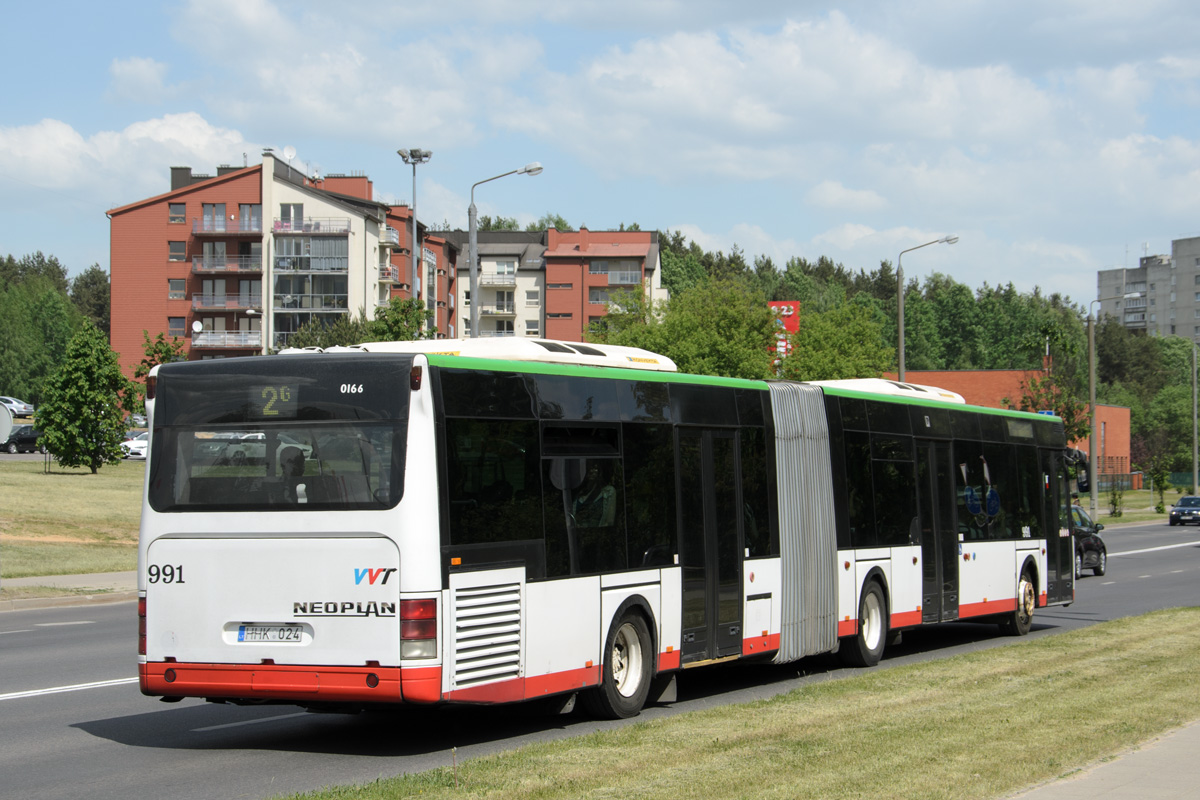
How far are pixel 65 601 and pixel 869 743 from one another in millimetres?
17488

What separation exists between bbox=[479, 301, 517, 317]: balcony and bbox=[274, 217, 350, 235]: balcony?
100 ft

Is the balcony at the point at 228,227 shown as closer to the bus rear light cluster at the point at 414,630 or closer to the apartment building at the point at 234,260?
the apartment building at the point at 234,260

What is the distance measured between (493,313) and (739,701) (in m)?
118

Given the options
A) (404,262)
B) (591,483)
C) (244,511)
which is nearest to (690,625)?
(591,483)

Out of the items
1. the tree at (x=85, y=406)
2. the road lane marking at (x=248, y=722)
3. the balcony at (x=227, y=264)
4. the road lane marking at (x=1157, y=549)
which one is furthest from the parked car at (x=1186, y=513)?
the balcony at (x=227, y=264)

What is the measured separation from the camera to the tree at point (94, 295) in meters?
150

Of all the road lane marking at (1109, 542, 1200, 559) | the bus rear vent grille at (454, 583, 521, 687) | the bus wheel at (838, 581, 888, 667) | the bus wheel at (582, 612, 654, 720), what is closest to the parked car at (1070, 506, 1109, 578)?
the road lane marking at (1109, 542, 1200, 559)

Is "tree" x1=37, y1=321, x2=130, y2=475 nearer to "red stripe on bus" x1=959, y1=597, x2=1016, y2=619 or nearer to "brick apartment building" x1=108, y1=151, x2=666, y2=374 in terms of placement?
"red stripe on bus" x1=959, y1=597, x2=1016, y2=619

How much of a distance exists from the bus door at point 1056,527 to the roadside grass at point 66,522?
18449mm

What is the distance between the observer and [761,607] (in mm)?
13281

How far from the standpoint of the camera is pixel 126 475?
53.2m

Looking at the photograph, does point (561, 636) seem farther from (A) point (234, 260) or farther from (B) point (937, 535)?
(A) point (234, 260)

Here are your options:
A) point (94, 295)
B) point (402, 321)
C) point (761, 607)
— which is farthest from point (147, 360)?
point (94, 295)

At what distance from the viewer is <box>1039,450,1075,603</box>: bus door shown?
20312mm
